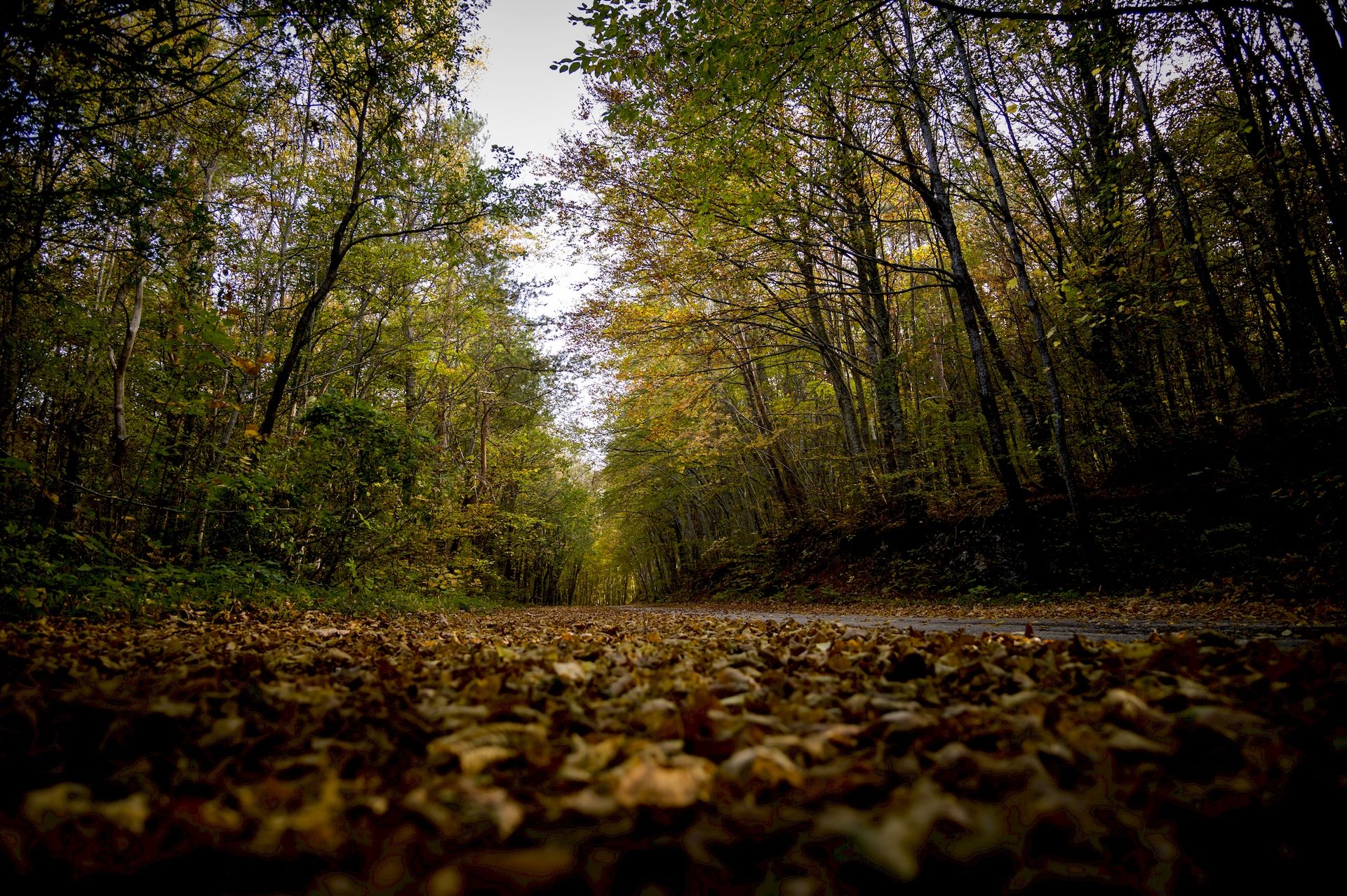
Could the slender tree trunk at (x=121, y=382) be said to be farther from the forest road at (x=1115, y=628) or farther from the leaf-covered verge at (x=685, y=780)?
the forest road at (x=1115, y=628)

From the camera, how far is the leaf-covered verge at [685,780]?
735 mm

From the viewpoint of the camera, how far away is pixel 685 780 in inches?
35.8

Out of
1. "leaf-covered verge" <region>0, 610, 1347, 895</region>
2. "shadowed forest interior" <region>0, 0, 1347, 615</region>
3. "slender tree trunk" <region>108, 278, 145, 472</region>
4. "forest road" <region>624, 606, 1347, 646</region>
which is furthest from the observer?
"slender tree trunk" <region>108, 278, 145, 472</region>

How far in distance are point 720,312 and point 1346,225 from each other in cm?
793

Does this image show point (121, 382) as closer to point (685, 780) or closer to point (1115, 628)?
point (685, 780)

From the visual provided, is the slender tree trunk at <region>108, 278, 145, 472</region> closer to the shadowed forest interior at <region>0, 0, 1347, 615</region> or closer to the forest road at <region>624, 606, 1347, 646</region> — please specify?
the shadowed forest interior at <region>0, 0, 1347, 615</region>

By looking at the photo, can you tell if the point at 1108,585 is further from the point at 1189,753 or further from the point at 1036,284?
the point at 1036,284

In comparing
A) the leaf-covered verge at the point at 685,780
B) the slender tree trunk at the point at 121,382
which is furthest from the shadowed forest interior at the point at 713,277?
the leaf-covered verge at the point at 685,780

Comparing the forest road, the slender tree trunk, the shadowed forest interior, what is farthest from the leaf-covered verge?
the slender tree trunk

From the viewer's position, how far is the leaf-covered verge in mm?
735

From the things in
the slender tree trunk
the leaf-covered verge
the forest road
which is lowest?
the forest road

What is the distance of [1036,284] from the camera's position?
37.4 feet

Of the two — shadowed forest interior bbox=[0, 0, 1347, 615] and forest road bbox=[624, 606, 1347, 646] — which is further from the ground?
shadowed forest interior bbox=[0, 0, 1347, 615]

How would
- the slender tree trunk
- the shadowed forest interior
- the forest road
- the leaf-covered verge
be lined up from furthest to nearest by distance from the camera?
the slender tree trunk
the shadowed forest interior
the forest road
the leaf-covered verge
